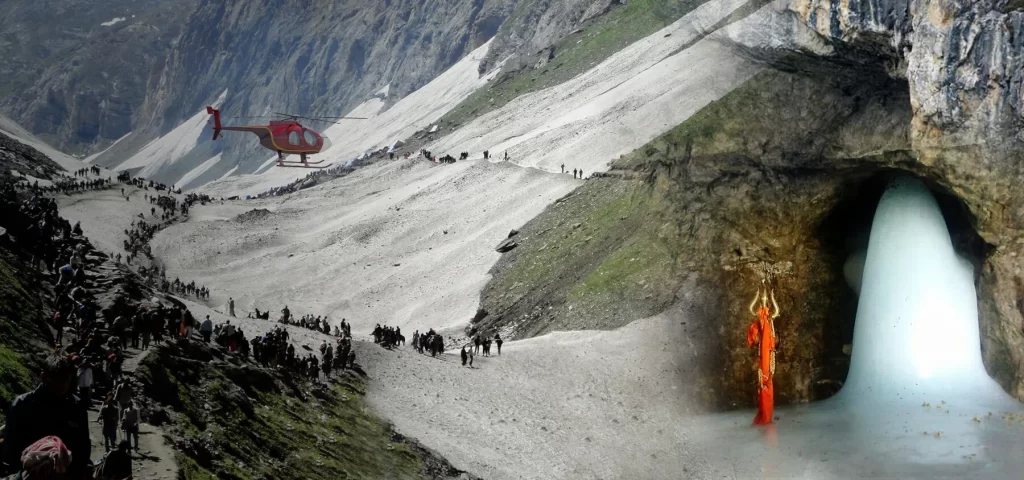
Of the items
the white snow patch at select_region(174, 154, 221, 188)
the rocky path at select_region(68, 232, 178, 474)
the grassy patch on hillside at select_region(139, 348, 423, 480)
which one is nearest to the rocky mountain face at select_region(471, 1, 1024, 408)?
the grassy patch on hillside at select_region(139, 348, 423, 480)

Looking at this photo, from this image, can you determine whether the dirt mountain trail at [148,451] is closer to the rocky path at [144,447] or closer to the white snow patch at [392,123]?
the rocky path at [144,447]

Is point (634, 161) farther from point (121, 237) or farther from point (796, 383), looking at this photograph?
point (121, 237)

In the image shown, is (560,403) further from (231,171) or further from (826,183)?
(231,171)

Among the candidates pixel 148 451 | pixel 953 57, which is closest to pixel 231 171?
pixel 953 57

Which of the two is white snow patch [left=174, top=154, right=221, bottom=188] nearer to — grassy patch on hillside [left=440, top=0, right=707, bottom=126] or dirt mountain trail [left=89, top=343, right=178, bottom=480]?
grassy patch on hillside [left=440, top=0, right=707, bottom=126]

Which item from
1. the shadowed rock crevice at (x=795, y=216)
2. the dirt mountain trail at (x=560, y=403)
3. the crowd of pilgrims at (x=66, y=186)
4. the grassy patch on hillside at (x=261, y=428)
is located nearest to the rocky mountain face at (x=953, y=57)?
the shadowed rock crevice at (x=795, y=216)
